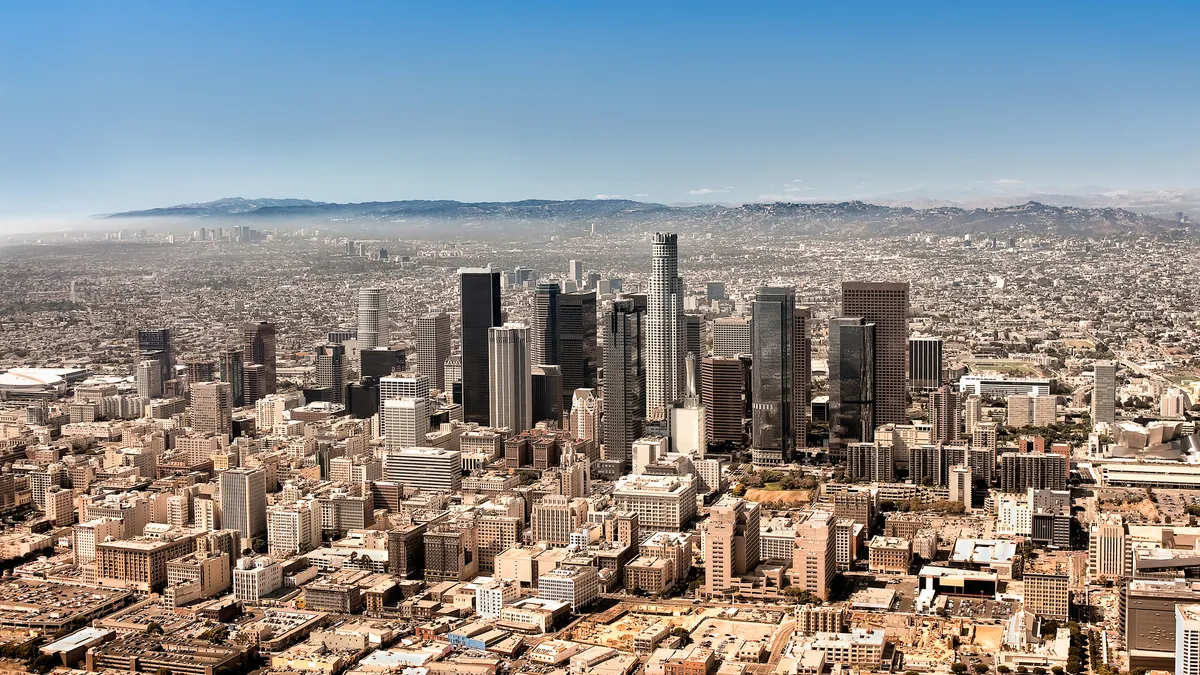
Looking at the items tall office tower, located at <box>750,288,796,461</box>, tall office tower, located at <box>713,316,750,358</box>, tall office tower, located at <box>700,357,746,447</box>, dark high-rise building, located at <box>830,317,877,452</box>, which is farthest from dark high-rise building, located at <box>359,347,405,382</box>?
dark high-rise building, located at <box>830,317,877,452</box>

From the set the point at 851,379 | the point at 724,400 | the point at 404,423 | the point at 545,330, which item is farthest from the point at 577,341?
the point at 851,379

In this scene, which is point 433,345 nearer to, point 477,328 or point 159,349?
point 477,328

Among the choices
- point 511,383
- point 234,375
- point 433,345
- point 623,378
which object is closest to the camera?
point 623,378

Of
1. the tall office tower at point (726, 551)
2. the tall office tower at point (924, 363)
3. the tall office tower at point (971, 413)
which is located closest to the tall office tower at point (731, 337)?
the tall office tower at point (924, 363)

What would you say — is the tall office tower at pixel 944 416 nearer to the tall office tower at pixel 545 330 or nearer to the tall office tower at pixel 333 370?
the tall office tower at pixel 545 330

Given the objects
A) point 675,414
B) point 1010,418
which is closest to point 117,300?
point 675,414

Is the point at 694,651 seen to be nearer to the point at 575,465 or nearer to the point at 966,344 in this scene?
the point at 575,465
